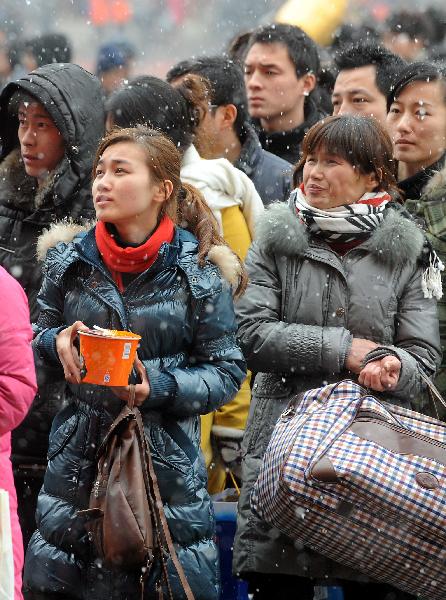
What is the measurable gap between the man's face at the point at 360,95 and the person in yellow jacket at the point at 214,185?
1.10 m

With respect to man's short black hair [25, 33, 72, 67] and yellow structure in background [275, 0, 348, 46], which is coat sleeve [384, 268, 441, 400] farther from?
man's short black hair [25, 33, 72, 67]

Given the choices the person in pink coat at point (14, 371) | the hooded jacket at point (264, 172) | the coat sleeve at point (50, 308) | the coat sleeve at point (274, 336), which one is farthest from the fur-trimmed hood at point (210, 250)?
the hooded jacket at point (264, 172)

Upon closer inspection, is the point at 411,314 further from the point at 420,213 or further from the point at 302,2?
the point at 302,2

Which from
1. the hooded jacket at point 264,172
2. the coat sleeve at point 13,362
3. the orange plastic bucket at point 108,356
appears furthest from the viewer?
the hooded jacket at point 264,172

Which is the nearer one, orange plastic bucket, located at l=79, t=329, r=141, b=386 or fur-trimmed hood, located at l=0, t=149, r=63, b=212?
orange plastic bucket, located at l=79, t=329, r=141, b=386

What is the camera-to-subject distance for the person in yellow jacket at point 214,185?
6.58 metres

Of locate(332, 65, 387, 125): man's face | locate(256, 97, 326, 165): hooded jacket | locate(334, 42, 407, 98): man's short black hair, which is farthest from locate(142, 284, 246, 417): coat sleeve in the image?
locate(256, 97, 326, 165): hooded jacket

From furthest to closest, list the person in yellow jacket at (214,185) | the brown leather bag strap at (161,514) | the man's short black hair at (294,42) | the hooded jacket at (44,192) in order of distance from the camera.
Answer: the man's short black hair at (294,42) < the person in yellow jacket at (214,185) < the hooded jacket at (44,192) < the brown leather bag strap at (161,514)

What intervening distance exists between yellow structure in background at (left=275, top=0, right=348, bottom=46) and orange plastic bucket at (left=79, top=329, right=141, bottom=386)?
249 inches

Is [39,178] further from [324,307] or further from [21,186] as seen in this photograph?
[324,307]

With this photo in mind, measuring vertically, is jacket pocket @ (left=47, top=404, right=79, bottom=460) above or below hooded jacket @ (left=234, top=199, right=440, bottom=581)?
below

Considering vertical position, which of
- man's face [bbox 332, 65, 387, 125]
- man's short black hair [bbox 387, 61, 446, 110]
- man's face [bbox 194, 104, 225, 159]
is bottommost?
man's face [bbox 194, 104, 225, 159]

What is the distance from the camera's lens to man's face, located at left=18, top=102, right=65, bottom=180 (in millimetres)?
6414

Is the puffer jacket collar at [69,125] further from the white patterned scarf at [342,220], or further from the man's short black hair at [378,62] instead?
the man's short black hair at [378,62]
